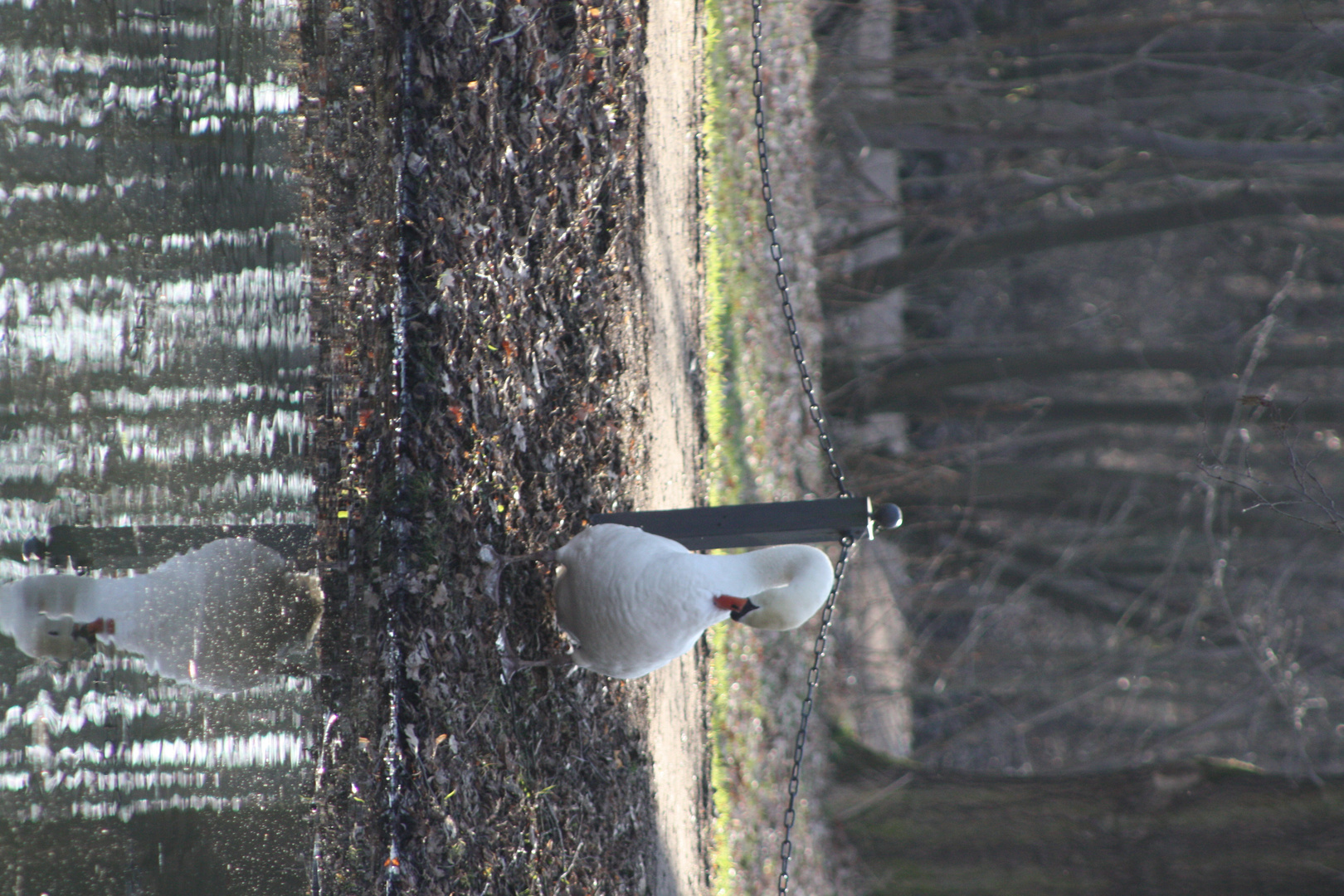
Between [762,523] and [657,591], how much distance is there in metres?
0.62

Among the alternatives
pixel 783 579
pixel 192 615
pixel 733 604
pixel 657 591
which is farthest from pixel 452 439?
pixel 783 579

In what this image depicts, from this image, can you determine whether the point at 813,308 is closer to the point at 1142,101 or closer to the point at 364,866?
the point at 1142,101

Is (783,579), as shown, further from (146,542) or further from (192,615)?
(146,542)

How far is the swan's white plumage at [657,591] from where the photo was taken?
126 inches

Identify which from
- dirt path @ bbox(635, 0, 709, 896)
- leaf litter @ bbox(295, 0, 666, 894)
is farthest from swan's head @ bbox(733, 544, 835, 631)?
dirt path @ bbox(635, 0, 709, 896)

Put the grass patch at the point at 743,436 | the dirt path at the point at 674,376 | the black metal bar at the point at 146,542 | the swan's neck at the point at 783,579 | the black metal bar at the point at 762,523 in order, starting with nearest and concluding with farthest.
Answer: the black metal bar at the point at 146,542 → the swan's neck at the point at 783,579 → the black metal bar at the point at 762,523 → the dirt path at the point at 674,376 → the grass patch at the point at 743,436

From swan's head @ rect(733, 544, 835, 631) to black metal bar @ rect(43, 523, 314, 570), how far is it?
1.65 meters

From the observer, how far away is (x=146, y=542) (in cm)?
251

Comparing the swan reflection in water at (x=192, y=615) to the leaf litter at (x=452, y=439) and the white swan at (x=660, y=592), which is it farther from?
the white swan at (x=660, y=592)

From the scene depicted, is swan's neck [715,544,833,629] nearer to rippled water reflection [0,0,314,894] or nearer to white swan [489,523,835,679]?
white swan [489,523,835,679]

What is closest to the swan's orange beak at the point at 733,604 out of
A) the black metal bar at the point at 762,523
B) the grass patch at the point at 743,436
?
the black metal bar at the point at 762,523

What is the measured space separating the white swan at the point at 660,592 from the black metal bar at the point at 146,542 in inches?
40.0

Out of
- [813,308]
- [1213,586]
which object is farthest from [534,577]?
[1213,586]

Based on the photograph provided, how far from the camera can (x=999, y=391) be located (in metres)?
8.78
